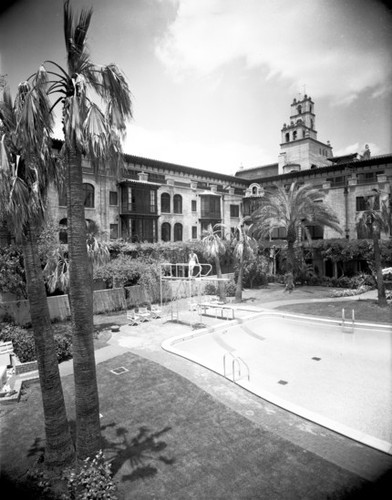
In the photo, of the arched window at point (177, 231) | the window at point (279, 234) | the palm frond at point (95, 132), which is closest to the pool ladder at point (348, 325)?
the palm frond at point (95, 132)

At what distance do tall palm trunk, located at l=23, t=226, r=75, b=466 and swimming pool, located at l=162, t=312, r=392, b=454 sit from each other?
17.4 feet

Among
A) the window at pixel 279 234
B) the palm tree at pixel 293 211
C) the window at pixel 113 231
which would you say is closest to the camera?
the palm tree at pixel 293 211

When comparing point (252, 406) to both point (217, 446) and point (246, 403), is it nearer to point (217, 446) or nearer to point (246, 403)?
point (246, 403)

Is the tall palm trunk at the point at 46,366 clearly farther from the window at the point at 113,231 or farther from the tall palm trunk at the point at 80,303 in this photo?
the window at the point at 113,231

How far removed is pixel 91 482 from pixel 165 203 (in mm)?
35444

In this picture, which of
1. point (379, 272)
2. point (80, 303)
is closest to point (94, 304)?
point (80, 303)

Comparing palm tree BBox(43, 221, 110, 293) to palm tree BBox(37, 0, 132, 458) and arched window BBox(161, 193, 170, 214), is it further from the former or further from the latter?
arched window BBox(161, 193, 170, 214)

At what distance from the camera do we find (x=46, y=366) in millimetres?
6793

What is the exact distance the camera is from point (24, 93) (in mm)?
6031

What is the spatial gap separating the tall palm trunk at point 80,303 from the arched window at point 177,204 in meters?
34.8

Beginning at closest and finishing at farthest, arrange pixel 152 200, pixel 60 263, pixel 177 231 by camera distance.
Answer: pixel 60 263 < pixel 152 200 < pixel 177 231

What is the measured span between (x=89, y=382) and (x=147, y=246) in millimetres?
24847

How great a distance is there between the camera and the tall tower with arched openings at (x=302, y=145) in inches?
2235

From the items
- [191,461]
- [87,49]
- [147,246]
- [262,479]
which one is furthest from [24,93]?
[147,246]
